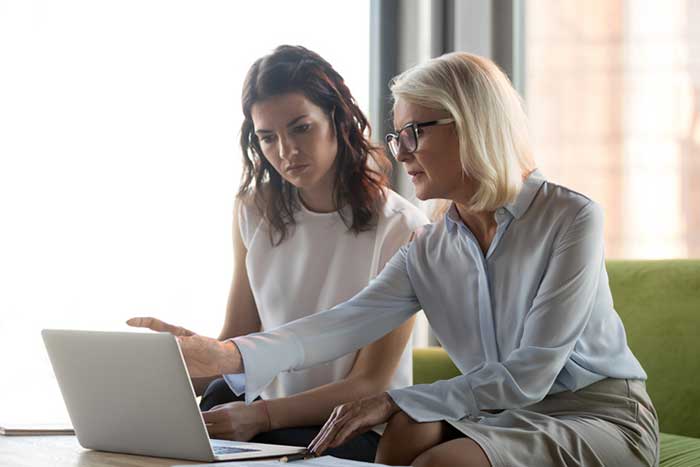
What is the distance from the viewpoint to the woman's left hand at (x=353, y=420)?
1426mm

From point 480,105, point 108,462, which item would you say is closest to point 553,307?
point 480,105

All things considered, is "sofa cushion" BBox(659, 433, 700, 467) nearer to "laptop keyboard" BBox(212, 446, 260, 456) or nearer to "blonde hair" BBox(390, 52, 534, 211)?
"blonde hair" BBox(390, 52, 534, 211)

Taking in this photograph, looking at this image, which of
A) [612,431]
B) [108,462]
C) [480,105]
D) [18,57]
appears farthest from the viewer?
[18,57]

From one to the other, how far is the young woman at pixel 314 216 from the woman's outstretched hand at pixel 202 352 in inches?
12.3

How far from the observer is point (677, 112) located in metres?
2.84

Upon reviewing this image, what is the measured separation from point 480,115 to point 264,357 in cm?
56

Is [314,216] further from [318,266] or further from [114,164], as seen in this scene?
[114,164]

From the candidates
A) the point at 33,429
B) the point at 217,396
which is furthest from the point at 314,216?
the point at 33,429

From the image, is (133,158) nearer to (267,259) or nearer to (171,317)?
(171,317)

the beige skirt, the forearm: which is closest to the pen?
the beige skirt

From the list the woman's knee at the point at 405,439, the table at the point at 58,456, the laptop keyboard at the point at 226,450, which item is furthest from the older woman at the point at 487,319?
the table at the point at 58,456

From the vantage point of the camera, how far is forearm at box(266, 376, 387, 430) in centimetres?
186

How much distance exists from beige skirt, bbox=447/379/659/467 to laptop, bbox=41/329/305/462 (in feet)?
0.99

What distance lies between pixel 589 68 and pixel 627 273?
2.91 feet
